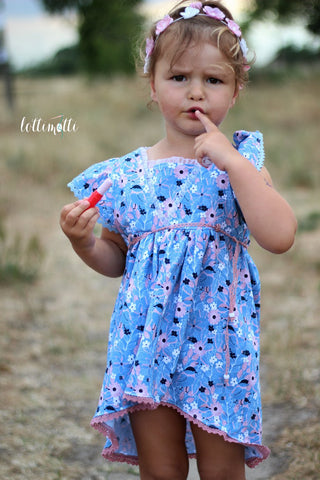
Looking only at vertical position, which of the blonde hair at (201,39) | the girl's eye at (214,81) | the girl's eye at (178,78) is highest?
the blonde hair at (201,39)

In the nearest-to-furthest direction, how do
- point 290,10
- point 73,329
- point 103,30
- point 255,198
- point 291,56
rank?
1. point 255,198
2. point 73,329
3. point 290,10
4. point 103,30
5. point 291,56

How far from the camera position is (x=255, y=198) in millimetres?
1631

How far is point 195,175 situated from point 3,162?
6729mm

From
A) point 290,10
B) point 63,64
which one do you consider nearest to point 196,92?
point 290,10

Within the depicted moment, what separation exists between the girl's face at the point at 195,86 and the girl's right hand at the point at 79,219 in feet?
1.11

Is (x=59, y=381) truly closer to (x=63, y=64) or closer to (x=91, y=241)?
(x=91, y=241)

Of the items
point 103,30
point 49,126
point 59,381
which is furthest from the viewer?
point 103,30

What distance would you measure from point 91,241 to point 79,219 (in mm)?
116

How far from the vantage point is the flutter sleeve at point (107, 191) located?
1921mm

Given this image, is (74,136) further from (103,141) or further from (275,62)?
(275,62)

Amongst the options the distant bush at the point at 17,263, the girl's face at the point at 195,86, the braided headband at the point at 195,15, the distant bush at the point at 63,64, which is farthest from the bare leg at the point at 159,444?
Result: the distant bush at the point at 63,64

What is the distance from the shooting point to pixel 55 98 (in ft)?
47.0

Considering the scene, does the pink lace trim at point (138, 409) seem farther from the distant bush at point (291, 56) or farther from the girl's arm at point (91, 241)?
the distant bush at point (291, 56)

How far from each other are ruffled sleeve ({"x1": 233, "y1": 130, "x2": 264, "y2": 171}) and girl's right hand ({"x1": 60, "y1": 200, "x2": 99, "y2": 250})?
45 cm
